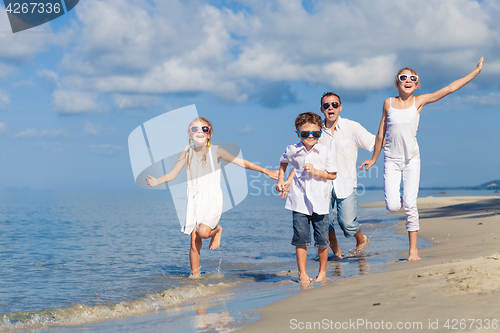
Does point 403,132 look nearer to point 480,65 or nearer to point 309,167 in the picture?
point 480,65

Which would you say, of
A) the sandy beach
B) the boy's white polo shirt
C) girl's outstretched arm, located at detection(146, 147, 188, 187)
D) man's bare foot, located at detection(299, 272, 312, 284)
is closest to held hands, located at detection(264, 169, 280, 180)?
the boy's white polo shirt

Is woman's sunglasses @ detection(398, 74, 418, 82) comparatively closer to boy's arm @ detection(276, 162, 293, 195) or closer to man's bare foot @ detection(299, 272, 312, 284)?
boy's arm @ detection(276, 162, 293, 195)

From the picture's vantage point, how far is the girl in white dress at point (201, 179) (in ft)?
19.3

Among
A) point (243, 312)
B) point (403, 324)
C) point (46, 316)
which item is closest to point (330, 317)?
point (403, 324)

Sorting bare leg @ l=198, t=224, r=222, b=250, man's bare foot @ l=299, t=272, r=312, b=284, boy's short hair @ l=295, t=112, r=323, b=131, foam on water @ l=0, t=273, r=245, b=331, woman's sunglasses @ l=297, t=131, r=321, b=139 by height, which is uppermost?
boy's short hair @ l=295, t=112, r=323, b=131

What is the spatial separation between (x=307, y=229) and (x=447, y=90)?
2.60 meters

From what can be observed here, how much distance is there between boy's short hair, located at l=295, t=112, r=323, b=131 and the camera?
196 inches

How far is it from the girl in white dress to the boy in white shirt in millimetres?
856

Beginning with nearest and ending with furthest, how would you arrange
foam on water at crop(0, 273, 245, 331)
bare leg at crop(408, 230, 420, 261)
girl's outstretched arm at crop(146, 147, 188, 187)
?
foam on water at crop(0, 273, 245, 331) → bare leg at crop(408, 230, 420, 261) → girl's outstretched arm at crop(146, 147, 188, 187)

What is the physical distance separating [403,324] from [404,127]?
3.51 m

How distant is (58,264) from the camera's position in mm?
8102

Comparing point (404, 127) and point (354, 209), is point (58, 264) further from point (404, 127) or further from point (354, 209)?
point (404, 127)

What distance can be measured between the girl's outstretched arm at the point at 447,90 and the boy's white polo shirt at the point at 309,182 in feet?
5.49

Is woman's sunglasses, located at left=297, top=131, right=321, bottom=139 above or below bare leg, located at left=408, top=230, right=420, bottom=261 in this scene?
above
